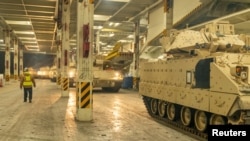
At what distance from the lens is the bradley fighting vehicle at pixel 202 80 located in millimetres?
7848

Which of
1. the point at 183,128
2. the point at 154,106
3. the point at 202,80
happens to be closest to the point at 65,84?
the point at 154,106

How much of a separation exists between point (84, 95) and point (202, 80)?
3.76m

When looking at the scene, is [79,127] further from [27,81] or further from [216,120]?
[27,81]

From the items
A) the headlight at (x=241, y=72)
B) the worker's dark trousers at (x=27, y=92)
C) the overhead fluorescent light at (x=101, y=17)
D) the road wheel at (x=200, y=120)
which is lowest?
the road wheel at (x=200, y=120)

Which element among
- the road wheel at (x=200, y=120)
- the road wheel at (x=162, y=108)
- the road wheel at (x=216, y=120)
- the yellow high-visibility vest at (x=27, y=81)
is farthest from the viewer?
the yellow high-visibility vest at (x=27, y=81)

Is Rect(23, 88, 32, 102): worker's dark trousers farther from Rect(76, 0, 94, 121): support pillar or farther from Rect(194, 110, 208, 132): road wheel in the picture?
Rect(194, 110, 208, 132): road wheel

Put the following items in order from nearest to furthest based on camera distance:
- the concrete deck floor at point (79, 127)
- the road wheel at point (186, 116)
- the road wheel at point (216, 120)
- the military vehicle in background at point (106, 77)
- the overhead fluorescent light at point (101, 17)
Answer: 1. the road wheel at point (216, 120)
2. the concrete deck floor at point (79, 127)
3. the road wheel at point (186, 116)
4. the military vehicle in background at point (106, 77)
5. the overhead fluorescent light at point (101, 17)

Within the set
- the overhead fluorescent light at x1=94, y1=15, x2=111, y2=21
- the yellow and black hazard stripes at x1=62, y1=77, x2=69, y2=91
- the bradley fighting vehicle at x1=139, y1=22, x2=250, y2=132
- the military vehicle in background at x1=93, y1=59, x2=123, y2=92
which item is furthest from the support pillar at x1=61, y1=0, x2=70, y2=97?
the overhead fluorescent light at x1=94, y1=15, x2=111, y2=21

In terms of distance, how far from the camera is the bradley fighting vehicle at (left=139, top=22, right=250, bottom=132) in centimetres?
785

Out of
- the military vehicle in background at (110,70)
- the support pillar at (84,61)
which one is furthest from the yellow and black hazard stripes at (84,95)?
the military vehicle in background at (110,70)

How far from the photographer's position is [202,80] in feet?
29.6

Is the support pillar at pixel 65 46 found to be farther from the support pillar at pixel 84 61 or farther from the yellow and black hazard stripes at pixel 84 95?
the yellow and black hazard stripes at pixel 84 95

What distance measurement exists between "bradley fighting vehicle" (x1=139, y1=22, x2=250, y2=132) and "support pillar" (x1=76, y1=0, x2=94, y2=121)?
230 centimetres

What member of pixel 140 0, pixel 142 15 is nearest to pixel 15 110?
pixel 140 0
